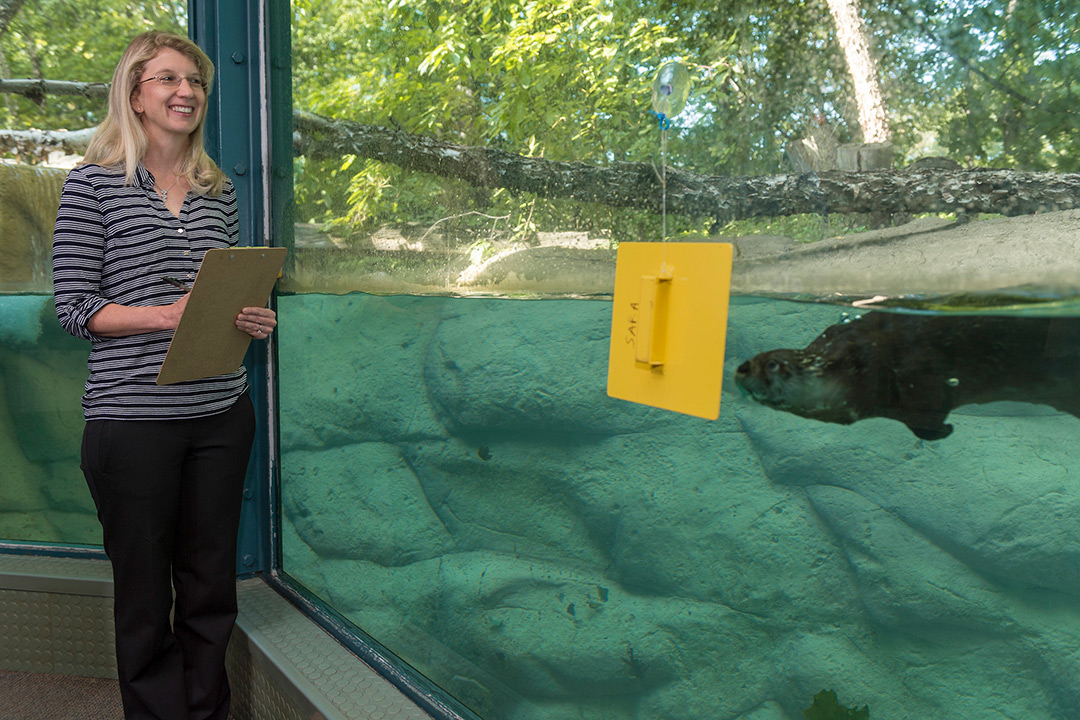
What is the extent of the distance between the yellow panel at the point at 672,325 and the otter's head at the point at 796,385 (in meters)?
0.37

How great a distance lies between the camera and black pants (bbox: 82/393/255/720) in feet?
5.51

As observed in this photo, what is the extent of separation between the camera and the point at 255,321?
5.72ft

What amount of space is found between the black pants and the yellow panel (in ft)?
3.84

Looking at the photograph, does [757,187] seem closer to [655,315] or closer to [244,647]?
[655,315]

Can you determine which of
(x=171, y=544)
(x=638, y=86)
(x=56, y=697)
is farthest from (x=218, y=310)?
(x=56, y=697)

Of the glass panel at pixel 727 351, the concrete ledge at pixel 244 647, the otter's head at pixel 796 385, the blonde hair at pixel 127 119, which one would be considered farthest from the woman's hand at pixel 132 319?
the otter's head at pixel 796 385

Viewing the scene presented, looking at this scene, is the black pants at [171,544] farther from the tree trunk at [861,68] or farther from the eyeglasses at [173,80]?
the tree trunk at [861,68]

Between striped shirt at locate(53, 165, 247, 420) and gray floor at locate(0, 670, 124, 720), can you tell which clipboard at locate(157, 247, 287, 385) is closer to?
striped shirt at locate(53, 165, 247, 420)

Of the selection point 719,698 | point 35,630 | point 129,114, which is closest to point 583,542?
point 719,698

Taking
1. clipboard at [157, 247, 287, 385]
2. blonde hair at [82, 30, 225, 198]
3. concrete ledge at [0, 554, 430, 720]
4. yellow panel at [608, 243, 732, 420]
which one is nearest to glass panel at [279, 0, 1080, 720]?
concrete ledge at [0, 554, 430, 720]

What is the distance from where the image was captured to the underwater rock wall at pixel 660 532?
1.31 metres

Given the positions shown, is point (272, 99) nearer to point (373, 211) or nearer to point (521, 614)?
point (373, 211)

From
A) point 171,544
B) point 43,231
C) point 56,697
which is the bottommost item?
point 56,697

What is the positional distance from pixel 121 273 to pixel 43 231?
1.54 meters
